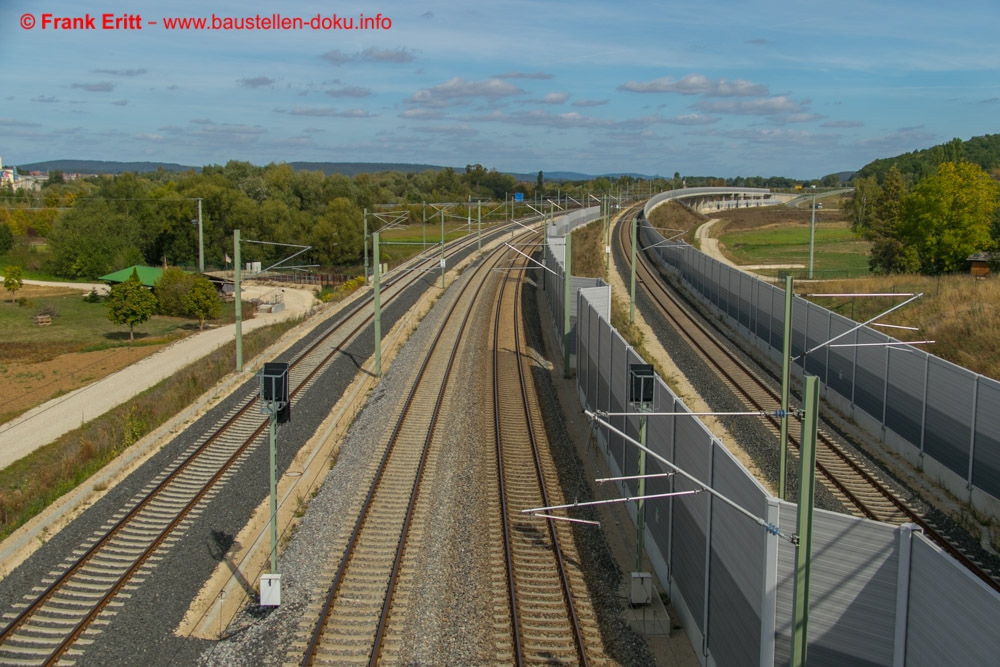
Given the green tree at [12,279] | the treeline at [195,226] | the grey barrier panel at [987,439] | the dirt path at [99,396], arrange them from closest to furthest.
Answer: the grey barrier panel at [987,439] → the dirt path at [99,396] → the green tree at [12,279] → the treeline at [195,226]

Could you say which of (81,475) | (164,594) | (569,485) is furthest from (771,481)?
(81,475)

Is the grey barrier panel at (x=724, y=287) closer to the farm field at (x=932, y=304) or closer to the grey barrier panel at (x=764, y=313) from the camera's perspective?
the farm field at (x=932, y=304)

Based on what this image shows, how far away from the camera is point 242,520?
1617cm

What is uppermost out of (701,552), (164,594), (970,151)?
(970,151)

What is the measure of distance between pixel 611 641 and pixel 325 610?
4.18m

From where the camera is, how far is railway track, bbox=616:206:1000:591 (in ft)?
52.2

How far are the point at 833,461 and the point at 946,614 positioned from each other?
41.0ft

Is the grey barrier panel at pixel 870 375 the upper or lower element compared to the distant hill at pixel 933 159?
lower

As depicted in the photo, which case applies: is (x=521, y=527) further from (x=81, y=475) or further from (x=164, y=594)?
(x=81, y=475)

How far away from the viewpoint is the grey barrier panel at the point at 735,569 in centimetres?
923

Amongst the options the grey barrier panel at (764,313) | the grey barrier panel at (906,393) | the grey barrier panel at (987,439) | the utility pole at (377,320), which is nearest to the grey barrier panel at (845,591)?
the grey barrier panel at (987,439)

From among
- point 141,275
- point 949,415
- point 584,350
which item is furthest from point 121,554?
point 141,275

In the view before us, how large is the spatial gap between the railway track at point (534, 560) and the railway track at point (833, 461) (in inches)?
238

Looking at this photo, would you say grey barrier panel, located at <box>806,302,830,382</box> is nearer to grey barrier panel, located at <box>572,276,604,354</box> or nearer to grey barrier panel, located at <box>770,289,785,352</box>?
grey barrier panel, located at <box>770,289,785,352</box>
